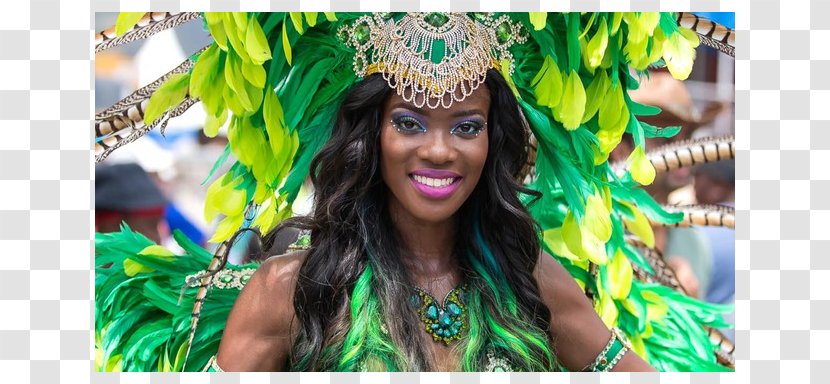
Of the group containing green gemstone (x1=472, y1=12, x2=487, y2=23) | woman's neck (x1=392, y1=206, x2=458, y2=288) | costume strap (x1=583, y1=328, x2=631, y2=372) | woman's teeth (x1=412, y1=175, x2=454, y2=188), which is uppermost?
green gemstone (x1=472, y1=12, x2=487, y2=23)

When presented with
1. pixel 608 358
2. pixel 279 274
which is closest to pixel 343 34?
pixel 279 274

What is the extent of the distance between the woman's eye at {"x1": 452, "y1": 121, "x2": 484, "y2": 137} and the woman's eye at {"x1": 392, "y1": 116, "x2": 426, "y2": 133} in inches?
2.9

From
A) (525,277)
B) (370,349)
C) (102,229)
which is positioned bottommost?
(370,349)

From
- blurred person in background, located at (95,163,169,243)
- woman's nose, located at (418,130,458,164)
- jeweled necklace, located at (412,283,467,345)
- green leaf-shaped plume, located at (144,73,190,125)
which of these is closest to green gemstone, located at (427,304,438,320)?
jeweled necklace, located at (412,283,467,345)

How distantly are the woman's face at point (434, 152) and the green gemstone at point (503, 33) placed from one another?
0.39 ft

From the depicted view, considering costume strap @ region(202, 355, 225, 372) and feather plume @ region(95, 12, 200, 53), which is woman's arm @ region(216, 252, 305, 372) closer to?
costume strap @ region(202, 355, 225, 372)

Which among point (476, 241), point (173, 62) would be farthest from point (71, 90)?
point (476, 241)

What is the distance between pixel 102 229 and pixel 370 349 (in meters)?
1.29

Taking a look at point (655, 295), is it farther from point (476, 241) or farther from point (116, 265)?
point (116, 265)

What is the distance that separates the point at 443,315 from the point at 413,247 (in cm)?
18

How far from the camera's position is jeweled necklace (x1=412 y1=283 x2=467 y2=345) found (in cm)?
223

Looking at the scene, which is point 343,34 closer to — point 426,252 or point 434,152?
point 434,152

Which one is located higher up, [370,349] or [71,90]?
[71,90]

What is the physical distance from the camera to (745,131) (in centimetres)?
239
